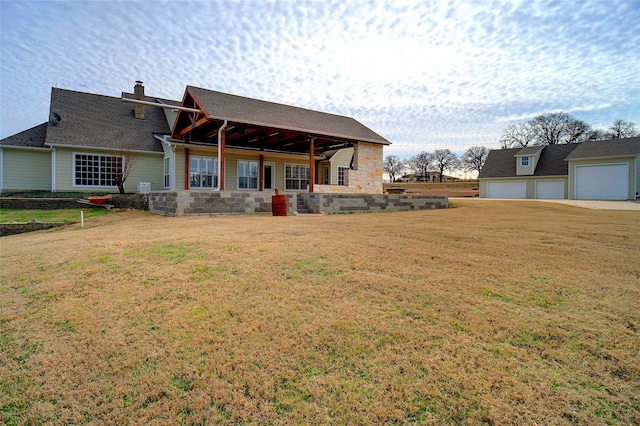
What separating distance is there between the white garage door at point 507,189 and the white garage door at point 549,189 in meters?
1.12

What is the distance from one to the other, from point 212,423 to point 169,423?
0.25 m

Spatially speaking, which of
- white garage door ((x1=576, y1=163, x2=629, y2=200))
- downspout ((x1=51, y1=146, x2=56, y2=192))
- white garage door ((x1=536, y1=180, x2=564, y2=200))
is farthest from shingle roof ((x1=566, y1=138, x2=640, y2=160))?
downspout ((x1=51, y1=146, x2=56, y2=192))

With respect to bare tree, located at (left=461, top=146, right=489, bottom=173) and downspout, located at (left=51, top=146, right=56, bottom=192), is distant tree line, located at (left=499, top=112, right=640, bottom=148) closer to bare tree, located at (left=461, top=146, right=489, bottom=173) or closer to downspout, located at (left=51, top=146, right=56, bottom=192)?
bare tree, located at (left=461, top=146, right=489, bottom=173)

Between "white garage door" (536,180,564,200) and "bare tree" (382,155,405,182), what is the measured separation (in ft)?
106

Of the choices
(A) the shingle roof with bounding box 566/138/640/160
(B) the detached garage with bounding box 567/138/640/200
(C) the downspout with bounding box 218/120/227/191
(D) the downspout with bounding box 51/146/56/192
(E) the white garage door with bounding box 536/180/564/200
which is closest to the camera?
(C) the downspout with bounding box 218/120/227/191

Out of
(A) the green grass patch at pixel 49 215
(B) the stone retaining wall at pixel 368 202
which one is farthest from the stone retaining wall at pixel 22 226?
(B) the stone retaining wall at pixel 368 202

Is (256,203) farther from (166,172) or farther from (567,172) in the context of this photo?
(567,172)

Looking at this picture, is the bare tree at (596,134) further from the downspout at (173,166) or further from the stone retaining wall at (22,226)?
the stone retaining wall at (22,226)

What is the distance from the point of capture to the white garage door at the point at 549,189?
28.5m

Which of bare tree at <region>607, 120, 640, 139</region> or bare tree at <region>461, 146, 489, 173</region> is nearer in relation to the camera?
bare tree at <region>607, 120, 640, 139</region>

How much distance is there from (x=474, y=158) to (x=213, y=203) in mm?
54500

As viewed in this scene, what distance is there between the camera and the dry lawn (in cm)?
209

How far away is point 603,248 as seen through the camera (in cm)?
561

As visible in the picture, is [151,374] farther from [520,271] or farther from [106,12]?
[106,12]
